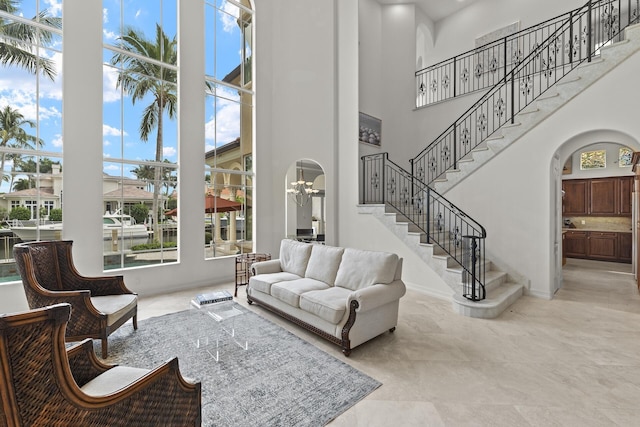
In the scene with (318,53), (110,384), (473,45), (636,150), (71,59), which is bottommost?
(110,384)

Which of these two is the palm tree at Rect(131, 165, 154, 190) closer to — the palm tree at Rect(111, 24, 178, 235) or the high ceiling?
the palm tree at Rect(111, 24, 178, 235)

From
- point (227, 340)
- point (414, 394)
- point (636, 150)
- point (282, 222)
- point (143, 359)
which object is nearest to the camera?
point (414, 394)

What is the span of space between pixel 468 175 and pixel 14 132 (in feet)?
25.1

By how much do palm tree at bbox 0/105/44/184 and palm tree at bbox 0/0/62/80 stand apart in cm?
73

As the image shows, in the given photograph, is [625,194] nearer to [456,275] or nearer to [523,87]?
[523,87]

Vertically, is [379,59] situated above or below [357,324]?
above

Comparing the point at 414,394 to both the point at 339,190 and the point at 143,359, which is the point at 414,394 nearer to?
the point at 143,359

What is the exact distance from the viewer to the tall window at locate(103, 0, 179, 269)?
198 inches

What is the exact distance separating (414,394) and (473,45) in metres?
9.38

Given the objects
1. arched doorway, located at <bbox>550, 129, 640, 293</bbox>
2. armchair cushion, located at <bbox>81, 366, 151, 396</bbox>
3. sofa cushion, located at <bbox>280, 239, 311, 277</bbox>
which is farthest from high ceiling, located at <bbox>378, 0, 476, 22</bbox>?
armchair cushion, located at <bbox>81, 366, 151, 396</bbox>

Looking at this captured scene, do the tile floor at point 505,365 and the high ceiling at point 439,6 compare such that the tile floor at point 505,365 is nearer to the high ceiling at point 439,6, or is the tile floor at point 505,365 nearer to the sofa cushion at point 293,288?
the sofa cushion at point 293,288

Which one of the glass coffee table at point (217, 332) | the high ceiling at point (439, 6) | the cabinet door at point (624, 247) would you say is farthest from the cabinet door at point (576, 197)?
the glass coffee table at point (217, 332)

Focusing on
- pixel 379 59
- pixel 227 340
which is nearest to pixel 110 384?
pixel 227 340

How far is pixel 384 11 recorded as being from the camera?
7.84m
